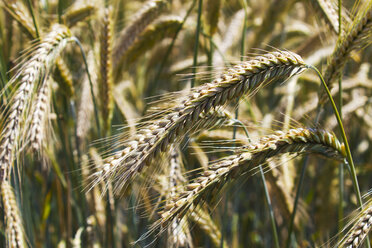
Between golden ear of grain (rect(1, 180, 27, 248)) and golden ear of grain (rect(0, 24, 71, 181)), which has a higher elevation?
golden ear of grain (rect(0, 24, 71, 181))

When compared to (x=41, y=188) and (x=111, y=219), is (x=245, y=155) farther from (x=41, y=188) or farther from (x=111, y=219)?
(x=41, y=188)

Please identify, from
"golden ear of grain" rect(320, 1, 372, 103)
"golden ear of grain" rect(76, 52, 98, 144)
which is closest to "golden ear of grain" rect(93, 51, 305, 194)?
"golden ear of grain" rect(320, 1, 372, 103)

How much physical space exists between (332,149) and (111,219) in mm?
1004

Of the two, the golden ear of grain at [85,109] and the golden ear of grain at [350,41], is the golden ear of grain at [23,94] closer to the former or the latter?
the golden ear of grain at [85,109]

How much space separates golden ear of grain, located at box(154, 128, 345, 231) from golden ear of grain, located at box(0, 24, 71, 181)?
1.80ft

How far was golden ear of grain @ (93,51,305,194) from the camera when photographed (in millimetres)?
1077

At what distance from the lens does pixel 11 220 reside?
1.49 m

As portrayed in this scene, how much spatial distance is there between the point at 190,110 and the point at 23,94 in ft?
2.00

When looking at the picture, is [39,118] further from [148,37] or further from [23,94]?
[148,37]

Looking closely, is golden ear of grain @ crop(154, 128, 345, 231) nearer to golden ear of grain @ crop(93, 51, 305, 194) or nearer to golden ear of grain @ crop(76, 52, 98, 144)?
golden ear of grain @ crop(93, 51, 305, 194)

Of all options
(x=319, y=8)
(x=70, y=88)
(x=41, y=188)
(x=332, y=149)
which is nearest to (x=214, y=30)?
(x=319, y=8)

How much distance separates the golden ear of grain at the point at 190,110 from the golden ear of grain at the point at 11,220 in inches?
22.7

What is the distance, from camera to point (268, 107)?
295 centimetres

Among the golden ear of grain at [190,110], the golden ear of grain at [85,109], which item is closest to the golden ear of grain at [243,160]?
the golden ear of grain at [190,110]
